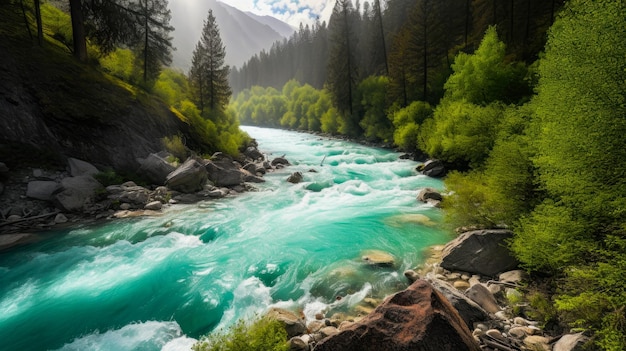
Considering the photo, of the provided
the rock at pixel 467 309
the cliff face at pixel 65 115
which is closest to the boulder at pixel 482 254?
the rock at pixel 467 309

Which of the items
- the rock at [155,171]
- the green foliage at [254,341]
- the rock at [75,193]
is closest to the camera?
the green foliage at [254,341]

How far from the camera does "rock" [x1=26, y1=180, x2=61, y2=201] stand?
14203mm

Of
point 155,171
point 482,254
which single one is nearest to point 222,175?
point 155,171

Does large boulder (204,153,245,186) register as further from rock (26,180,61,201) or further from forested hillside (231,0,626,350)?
forested hillside (231,0,626,350)

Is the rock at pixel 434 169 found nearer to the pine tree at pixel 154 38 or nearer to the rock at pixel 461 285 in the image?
the rock at pixel 461 285

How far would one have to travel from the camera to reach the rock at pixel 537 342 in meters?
5.71

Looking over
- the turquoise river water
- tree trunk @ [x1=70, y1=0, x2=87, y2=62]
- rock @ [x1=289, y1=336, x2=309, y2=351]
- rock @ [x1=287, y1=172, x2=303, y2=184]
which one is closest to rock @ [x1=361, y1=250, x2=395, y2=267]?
the turquoise river water

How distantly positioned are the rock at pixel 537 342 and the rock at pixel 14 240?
17.9 meters

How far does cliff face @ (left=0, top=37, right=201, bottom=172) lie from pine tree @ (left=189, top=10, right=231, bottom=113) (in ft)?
38.3

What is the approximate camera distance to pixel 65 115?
57.8 ft

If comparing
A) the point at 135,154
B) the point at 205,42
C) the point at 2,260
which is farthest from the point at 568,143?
the point at 205,42

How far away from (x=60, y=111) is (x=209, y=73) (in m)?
18.4

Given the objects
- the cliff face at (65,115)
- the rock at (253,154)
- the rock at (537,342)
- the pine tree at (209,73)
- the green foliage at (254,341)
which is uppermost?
the pine tree at (209,73)

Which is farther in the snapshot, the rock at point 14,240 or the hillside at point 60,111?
the hillside at point 60,111
